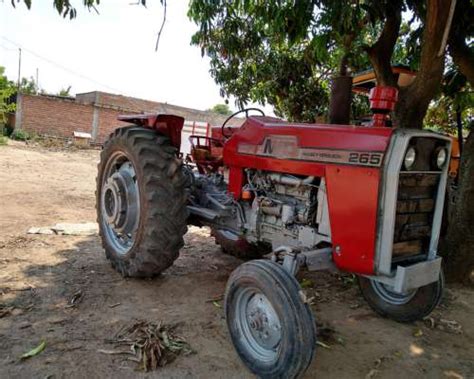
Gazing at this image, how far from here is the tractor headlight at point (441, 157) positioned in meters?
2.62

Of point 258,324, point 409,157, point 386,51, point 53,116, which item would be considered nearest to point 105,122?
point 53,116

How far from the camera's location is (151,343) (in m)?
2.58

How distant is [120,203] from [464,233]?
3266mm

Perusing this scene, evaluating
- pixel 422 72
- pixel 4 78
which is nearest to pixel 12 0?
pixel 422 72

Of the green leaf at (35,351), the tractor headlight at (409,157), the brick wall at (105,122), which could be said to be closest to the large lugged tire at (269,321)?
the tractor headlight at (409,157)

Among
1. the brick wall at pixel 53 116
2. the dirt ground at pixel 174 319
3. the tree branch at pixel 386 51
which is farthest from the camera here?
the brick wall at pixel 53 116

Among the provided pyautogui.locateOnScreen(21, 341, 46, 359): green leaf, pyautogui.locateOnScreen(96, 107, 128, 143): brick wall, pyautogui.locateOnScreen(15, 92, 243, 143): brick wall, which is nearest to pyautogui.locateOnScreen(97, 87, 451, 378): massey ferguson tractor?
pyautogui.locateOnScreen(21, 341, 46, 359): green leaf

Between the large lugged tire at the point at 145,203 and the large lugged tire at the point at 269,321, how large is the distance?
0.99m

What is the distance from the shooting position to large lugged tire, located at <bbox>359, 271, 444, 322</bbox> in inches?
121

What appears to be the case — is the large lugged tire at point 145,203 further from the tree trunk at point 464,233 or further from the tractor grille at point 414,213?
the tree trunk at point 464,233

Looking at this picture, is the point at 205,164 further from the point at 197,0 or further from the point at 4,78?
the point at 4,78

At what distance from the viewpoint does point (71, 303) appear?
3.19 m

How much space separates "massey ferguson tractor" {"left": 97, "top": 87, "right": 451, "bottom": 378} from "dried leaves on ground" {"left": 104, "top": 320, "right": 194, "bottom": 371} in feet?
1.23

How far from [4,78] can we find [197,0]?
15039 mm
